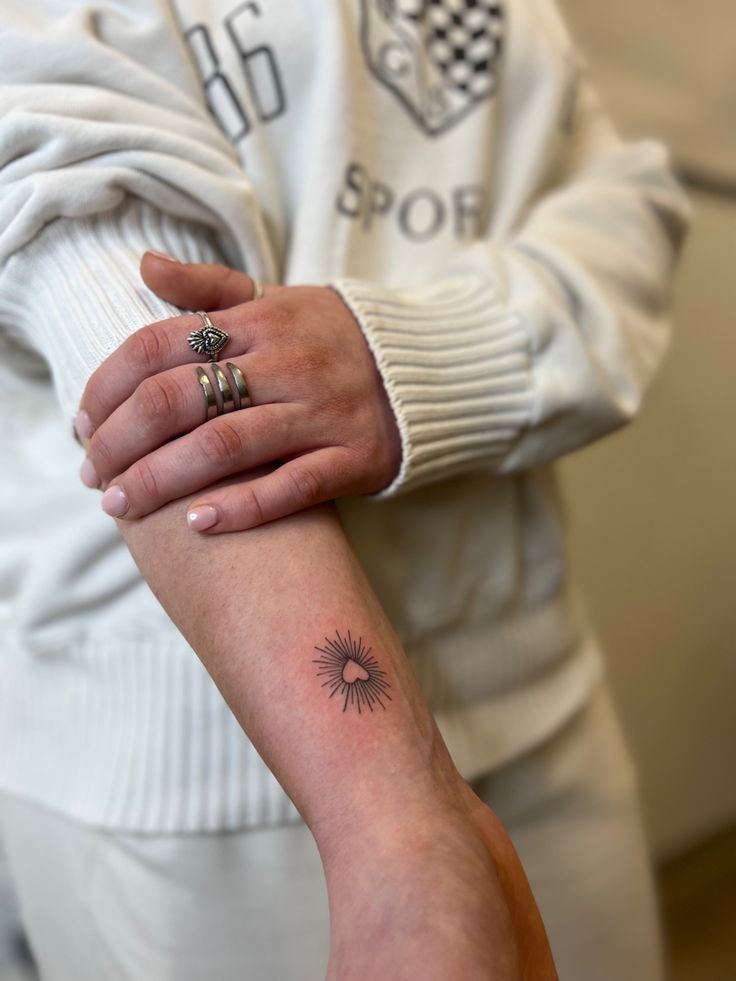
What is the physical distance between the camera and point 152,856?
2.14 ft

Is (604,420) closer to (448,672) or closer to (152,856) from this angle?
(448,672)

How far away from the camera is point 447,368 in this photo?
0.59m

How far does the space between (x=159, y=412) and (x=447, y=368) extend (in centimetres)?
21

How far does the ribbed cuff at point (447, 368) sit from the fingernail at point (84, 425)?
173 mm

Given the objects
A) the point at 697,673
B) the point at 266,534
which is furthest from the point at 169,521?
the point at 697,673

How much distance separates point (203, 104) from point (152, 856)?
0.55 metres

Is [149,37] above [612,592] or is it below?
above

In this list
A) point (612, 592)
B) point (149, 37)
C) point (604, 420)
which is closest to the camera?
point (149, 37)

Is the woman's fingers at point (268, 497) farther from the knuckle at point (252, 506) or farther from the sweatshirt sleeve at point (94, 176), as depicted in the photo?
the sweatshirt sleeve at point (94, 176)

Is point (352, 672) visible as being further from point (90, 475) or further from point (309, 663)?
point (90, 475)

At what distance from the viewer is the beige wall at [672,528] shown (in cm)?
135

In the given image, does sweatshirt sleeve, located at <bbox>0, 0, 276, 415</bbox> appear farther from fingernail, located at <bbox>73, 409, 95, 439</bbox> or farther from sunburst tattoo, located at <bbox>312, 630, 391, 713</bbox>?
sunburst tattoo, located at <bbox>312, 630, 391, 713</bbox>

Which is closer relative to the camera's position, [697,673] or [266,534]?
[266,534]

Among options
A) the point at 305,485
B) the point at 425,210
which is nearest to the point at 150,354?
the point at 305,485
